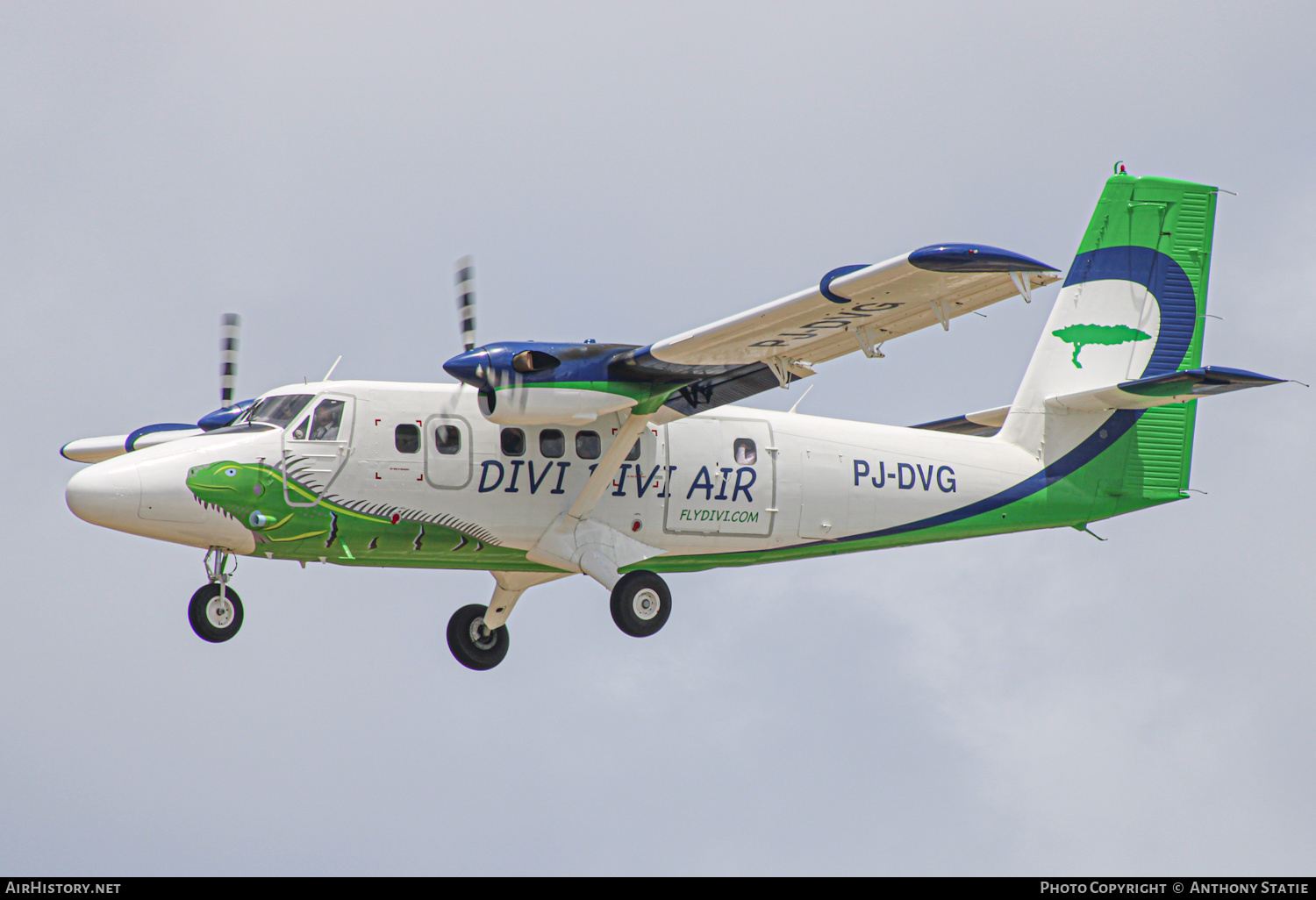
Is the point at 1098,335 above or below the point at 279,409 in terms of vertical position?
above

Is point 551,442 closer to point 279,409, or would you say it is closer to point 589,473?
point 589,473

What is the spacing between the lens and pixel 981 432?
2138cm

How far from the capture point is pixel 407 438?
17.5m

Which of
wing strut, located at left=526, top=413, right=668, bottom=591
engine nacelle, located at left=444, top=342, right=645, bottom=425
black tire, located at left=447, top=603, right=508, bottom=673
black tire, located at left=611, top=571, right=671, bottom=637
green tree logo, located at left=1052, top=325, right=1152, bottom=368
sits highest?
green tree logo, located at left=1052, top=325, right=1152, bottom=368

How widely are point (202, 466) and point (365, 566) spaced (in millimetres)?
2130

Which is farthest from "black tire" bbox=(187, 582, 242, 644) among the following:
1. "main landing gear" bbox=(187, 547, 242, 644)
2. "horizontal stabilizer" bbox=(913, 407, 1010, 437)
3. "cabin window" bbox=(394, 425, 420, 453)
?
"horizontal stabilizer" bbox=(913, 407, 1010, 437)

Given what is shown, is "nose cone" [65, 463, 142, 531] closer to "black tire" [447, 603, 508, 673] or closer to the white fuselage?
the white fuselage

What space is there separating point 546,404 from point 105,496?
453cm

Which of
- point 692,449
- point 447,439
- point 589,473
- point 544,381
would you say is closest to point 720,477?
point 692,449

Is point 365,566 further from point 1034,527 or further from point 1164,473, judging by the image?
point 1164,473

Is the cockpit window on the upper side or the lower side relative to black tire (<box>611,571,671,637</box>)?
upper

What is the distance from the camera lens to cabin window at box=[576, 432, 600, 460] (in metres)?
18.1

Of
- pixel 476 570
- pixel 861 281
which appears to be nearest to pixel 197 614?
pixel 476 570

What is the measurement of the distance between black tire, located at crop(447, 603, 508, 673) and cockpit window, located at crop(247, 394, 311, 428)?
3763 millimetres
